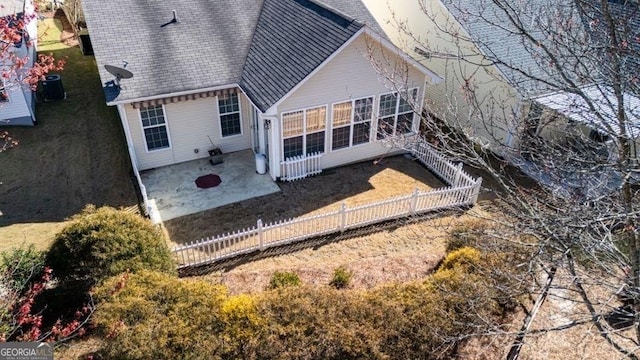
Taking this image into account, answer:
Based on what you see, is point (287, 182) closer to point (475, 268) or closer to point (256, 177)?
point (256, 177)

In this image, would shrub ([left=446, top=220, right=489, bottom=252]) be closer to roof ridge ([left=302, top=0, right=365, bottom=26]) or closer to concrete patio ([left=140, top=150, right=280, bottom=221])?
concrete patio ([left=140, top=150, right=280, bottom=221])

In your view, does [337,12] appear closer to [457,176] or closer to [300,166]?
[300,166]

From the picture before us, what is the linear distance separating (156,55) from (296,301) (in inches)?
451

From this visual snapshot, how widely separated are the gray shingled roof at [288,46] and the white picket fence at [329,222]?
4.33 metres

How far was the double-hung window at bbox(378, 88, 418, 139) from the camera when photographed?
17325 millimetres

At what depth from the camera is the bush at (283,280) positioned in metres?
11.4

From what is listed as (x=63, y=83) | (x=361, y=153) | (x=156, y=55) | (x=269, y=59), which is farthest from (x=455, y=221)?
(x=63, y=83)

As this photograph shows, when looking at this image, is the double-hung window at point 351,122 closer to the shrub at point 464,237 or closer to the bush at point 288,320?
the shrub at point 464,237

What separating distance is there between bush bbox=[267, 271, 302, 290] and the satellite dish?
8574mm

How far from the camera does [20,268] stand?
1062cm

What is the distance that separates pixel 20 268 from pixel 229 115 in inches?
360

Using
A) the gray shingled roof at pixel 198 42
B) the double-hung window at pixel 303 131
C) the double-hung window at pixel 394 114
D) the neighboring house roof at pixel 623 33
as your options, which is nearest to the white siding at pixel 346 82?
the double-hung window at pixel 303 131

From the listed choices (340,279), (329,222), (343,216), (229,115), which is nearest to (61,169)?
(229,115)

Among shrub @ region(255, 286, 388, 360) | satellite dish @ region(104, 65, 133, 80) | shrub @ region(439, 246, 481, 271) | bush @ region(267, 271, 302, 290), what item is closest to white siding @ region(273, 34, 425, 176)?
satellite dish @ region(104, 65, 133, 80)
